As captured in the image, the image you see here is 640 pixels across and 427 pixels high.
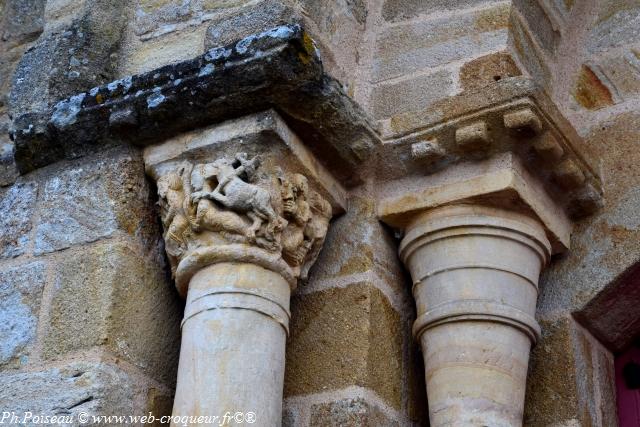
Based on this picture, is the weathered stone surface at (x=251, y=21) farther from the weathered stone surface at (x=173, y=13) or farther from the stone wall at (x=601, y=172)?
the stone wall at (x=601, y=172)

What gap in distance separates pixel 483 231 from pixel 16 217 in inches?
43.9

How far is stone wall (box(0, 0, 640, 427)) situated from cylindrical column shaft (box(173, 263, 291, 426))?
0.50 ft

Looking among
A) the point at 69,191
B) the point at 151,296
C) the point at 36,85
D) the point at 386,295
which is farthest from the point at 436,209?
the point at 36,85

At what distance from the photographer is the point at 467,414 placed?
2.43 meters

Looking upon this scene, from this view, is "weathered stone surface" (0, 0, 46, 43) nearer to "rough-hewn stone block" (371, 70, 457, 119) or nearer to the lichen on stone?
the lichen on stone

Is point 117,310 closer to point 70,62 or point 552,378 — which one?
point 70,62

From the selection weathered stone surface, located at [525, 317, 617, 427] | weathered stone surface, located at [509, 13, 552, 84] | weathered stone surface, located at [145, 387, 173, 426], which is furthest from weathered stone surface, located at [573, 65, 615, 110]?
weathered stone surface, located at [145, 387, 173, 426]

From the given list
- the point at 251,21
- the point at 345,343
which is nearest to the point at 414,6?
the point at 251,21

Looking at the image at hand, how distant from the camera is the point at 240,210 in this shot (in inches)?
97.5

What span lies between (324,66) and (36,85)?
2.43ft

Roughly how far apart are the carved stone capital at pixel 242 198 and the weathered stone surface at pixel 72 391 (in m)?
0.29

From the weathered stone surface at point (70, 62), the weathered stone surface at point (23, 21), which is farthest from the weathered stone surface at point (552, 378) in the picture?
the weathered stone surface at point (23, 21)

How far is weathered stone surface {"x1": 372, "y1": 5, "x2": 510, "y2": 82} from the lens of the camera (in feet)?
9.37

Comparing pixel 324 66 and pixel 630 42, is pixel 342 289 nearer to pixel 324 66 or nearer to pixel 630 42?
pixel 324 66
